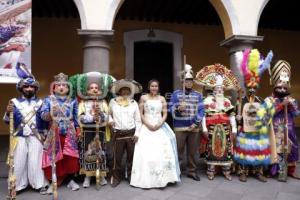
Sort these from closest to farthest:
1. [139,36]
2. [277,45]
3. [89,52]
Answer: [89,52] < [139,36] < [277,45]

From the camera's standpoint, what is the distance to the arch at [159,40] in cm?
940

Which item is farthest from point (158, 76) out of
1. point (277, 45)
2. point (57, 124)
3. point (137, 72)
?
point (57, 124)

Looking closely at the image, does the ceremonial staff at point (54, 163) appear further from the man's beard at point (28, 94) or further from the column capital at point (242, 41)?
the column capital at point (242, 41)

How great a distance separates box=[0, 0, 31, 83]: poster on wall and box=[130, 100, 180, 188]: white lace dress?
220cm

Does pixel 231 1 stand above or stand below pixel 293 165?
above

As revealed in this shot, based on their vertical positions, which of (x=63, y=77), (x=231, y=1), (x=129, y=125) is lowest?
(x=129, y=125)

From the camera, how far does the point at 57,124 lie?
452 cm

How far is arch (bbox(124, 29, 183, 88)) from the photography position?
9398 millimetres

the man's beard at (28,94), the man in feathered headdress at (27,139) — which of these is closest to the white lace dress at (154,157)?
the man in feathered headdress at (27,139)

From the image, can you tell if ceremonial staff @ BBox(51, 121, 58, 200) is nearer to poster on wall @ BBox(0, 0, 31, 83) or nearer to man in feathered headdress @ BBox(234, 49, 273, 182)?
poster on wall @ BBox(0, 0, 31, 83)

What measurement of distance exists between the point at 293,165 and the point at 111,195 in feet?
9.74

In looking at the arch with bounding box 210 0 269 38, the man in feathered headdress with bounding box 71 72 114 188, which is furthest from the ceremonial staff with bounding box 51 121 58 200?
the arch with bounding box 210 0 269 38

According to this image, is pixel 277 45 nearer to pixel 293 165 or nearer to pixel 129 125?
A: pixel 293 165

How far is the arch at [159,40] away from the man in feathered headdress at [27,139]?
495cm
